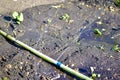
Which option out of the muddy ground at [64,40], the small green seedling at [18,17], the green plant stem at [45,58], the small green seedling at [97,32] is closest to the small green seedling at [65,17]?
the muddy ground at [64,40]

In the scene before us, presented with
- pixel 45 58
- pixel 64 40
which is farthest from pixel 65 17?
pixel 45 58

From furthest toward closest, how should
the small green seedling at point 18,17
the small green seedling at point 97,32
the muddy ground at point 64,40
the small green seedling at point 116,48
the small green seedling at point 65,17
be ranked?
1. the small green seedling at point 65,17
2. the small green seedling at point 18,17
3. the small green seedling at point 97,32
4. the small green seedling at point 116,48
5. the muddy ground at point 64,40

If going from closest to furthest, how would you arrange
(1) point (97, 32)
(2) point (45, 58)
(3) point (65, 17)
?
(2) point (45, 58)
(1) point (97, 32)
(3) point (65, 17)

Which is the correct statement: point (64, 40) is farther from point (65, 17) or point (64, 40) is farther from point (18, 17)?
point (18, 17)

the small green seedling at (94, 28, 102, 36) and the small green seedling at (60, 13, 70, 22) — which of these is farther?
the small green seedling at (60, 13, 70, 22)

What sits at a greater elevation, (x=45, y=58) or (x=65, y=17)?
(x=65, y=17)

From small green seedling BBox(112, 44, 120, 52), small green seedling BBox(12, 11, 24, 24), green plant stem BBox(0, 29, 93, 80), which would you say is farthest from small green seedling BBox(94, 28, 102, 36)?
small green seedling BBox(12, 11, 24, 24)

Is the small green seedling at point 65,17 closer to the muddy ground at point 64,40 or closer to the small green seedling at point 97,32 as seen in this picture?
the muddy ground at point 64,40

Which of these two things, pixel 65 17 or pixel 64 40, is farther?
pixel 65 17

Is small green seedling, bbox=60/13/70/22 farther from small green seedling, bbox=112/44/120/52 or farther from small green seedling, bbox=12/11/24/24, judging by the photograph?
small green seedling, bbox=112/44/120/52
